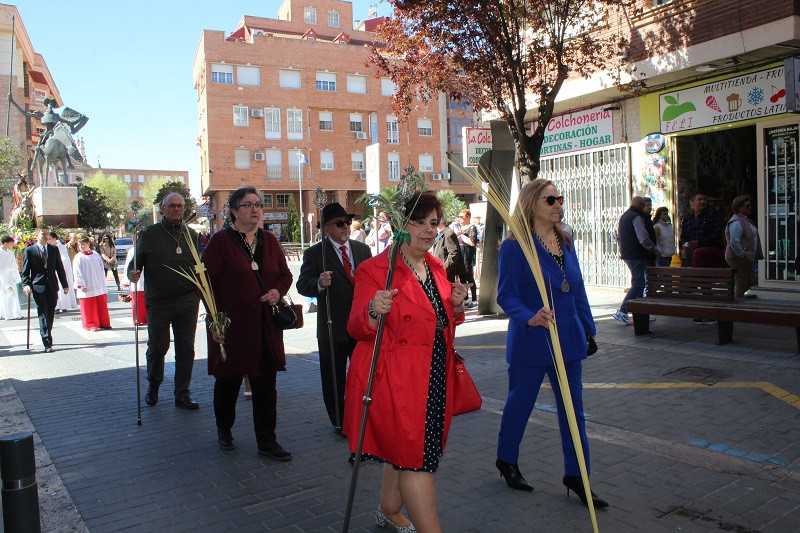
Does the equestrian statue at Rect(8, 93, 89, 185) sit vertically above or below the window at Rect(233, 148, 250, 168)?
below

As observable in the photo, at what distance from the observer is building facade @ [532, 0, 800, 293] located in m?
11.4

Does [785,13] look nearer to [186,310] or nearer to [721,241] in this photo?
[721,241]

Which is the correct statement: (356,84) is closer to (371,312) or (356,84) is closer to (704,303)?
(704,303)

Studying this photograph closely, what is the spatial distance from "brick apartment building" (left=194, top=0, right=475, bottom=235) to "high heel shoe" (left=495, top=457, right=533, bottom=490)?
48205 mm

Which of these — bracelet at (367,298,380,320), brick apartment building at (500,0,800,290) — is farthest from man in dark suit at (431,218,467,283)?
bracelet at (367,298,380,320)

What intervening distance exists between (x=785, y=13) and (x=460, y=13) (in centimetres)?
503

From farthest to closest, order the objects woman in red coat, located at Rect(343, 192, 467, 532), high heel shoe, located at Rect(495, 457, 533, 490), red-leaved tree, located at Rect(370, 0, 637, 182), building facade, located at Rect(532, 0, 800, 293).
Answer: building facade, located at Rect(532, 0, 800, 293) → red-leaved tree, located at Rect(370, 0, 637, 182) → high heel shoe, located at Rect(495, 457, 533, 490) → woman in red coat, located at Rect(343, 192, 467, 532)

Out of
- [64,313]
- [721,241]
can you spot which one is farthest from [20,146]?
[721,241]

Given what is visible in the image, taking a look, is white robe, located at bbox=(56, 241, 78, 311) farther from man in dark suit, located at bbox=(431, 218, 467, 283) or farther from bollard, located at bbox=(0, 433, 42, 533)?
bollard, located at bbox=(0, 433, 42, 533)

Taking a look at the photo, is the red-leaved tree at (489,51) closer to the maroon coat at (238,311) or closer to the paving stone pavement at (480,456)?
the paving stone pavement at (480,456)

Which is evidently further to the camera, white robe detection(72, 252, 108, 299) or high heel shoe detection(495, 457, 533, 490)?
white robe detection(72, 252, 108, 299)

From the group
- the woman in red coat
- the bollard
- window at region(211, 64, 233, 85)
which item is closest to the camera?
the bollard

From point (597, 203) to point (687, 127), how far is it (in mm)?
2886

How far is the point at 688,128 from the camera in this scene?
13211mm
